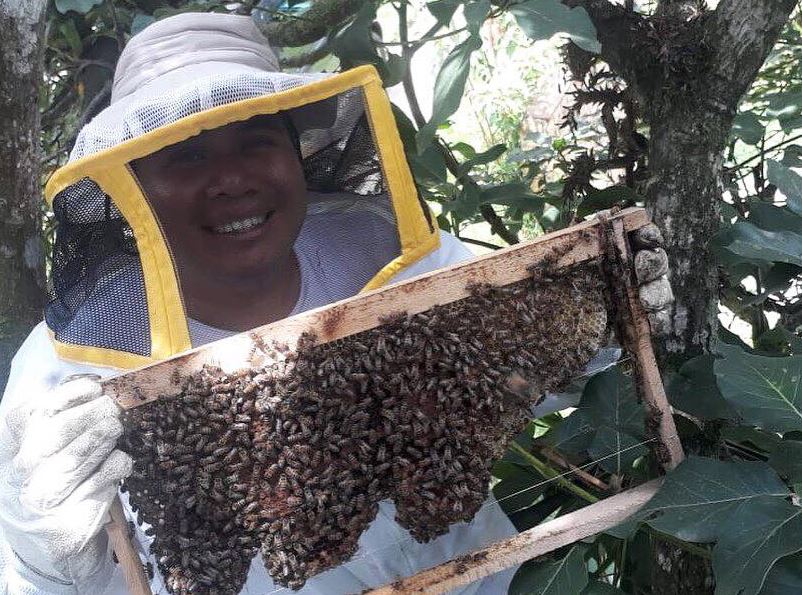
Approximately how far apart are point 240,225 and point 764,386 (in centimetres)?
107

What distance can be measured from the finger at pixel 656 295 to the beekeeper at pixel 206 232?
11 millimetres

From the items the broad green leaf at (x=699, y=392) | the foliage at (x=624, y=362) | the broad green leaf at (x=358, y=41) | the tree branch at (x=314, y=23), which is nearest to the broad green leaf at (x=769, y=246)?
the foliage at (x=624, y=362)

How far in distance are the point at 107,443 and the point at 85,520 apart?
0.42 feet

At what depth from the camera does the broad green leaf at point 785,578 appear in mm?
1241

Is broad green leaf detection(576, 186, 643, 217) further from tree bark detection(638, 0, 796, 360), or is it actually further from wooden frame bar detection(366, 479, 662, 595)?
wooden frame bar detection(366, 479, 662, 595)

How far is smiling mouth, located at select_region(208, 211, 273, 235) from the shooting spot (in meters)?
1.70

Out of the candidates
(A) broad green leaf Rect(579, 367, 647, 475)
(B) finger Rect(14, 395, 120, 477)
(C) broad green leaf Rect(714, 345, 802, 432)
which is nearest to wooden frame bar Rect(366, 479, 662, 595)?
(A) broad green leaf Rect(579, 367, 647, 475)

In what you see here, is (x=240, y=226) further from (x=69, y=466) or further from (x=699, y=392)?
(x=699, y=392)

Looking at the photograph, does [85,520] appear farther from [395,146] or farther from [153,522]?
[395,146]

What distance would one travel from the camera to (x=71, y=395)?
4.17ft

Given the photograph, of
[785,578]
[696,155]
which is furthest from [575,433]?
[696,155]

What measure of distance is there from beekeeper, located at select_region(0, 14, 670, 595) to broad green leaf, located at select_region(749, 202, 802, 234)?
0.39 metres

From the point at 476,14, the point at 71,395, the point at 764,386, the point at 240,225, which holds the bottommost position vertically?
the point at 764,386

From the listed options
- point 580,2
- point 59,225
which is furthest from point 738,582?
point 59,225
